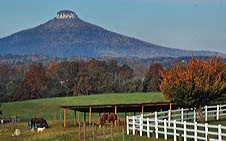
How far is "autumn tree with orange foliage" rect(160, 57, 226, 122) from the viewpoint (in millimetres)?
40562

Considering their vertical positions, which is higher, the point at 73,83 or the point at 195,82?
the point at 195,82

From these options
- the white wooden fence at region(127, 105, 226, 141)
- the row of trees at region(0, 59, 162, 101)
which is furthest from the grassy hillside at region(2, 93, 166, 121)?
the white wooden fence at region(127, 105, 226, 141)

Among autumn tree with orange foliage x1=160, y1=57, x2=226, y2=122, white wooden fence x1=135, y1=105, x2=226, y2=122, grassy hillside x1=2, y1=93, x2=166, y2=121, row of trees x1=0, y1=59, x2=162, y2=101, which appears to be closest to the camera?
autumn tree with orange foliage x1=160, y1=57, x2=226, y2=122

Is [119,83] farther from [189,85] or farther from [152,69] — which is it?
[189,85]

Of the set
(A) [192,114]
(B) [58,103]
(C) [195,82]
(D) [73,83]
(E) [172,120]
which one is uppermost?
(C) [195,82]

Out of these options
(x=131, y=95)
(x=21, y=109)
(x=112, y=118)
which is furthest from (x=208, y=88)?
(x=131, y=95)

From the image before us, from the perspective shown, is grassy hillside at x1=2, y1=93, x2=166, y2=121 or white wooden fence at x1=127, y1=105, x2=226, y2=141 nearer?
white wooden fence at x1=127, y1=105, x2=226, y2=141

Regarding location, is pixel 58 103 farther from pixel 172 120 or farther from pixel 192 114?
pixel 172 120

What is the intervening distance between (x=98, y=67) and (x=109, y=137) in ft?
327

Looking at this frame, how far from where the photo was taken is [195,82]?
40.5 meters

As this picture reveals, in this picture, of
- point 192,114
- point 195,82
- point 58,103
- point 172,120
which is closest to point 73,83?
point 58,103

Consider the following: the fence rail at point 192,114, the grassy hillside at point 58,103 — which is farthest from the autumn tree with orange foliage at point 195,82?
the grassy hillside at point 58,103

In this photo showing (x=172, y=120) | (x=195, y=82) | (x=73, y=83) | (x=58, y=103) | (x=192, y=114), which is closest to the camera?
(x=172, y=120)

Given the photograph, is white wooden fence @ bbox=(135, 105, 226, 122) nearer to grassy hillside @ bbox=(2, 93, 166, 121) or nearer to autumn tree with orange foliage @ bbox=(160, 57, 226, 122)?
autumn tree with orange foliage @ bbox=(160, 57, 226, 122)
